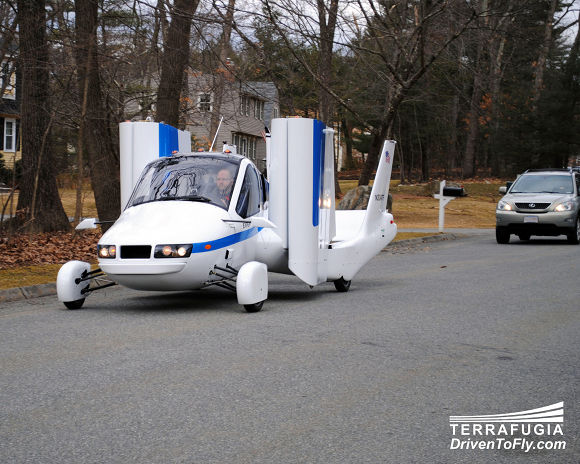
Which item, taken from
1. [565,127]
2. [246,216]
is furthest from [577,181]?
[565,127]

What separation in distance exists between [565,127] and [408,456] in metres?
47.0

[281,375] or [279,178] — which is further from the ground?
[279,178]

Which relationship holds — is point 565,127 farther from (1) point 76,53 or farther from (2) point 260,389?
(2) point 260,389

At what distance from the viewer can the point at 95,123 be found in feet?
67.0

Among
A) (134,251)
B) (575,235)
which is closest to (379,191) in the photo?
(134,251)

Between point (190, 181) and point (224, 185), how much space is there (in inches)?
17.3

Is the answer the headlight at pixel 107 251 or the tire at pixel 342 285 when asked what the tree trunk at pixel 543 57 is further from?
the headlight at pixel 107 251

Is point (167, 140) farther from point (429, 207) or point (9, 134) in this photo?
point (9, 134)

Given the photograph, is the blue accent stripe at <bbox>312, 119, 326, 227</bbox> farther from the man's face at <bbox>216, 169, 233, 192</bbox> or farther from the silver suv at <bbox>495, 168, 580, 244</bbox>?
the silver suv at <bbox>495, 168, 580, 244</bbox>

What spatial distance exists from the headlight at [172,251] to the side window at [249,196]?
1363mm

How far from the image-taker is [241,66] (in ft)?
113

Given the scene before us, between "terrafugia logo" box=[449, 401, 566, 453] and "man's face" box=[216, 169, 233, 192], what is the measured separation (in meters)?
6.21

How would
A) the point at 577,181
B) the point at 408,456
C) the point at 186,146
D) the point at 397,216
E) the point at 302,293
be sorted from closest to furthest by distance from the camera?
the point at 408,456, the point at 302,293, the point at 186,146, the point at 577,181, the point at 397,216

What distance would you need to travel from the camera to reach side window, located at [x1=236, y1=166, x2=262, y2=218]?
446 inches
